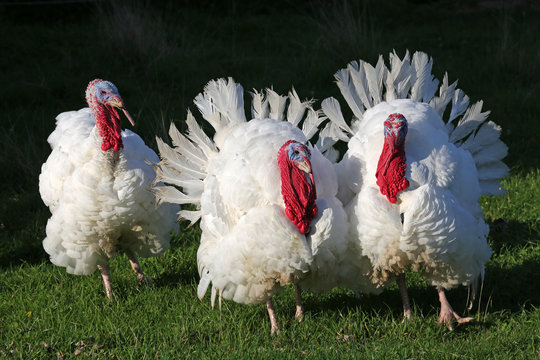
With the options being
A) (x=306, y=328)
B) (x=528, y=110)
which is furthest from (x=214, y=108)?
(x=528, y=110)

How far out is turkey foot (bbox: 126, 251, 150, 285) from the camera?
583cm

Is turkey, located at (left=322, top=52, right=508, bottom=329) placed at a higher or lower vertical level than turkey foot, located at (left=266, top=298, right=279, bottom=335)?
higher

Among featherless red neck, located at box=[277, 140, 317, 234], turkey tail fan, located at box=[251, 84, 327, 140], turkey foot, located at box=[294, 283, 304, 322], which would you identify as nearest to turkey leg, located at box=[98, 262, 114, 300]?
turkey foot, located at box=[294, 283, 304, 322]

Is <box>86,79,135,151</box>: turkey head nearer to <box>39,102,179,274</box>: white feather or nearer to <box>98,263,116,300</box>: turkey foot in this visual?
<box>39,102,179,274</box>: white feather

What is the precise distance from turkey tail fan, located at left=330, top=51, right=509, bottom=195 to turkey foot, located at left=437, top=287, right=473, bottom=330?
0.99 meters

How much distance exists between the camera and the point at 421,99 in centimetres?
578

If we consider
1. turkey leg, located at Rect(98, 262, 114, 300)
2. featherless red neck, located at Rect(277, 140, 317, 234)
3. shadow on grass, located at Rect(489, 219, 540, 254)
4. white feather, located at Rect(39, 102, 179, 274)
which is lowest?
shadow on grass, located at Rect(489, 219, 540, 254)

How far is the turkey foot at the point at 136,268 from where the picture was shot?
583 cm

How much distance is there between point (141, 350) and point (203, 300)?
3.27 ft

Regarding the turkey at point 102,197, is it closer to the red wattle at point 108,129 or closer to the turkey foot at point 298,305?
the red wattle at point 108,129

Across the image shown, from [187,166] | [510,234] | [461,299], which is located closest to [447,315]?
[461,299]

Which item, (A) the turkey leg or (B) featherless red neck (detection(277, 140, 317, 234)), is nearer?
(B) featherless red neck (detection(277, 140, 317, 234))

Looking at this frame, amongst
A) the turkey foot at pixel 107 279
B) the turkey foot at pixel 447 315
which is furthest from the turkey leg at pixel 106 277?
Answer: the turkey foot at pixel 447 315

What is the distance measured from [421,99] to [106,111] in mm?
2516
